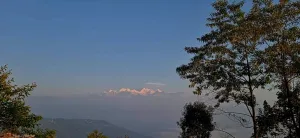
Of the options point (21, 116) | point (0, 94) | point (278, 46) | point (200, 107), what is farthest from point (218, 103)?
point (200, 107)

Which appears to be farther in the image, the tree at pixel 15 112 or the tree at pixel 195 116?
the tree at pixel 195 116

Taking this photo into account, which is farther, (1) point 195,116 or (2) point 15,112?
(1) point 195,116

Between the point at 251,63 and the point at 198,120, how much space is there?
4137 centimetres

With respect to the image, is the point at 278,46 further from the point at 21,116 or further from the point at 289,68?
the point at 21,116

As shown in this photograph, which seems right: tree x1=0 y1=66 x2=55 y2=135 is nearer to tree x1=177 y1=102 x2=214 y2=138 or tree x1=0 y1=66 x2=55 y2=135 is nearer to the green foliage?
the green foliage

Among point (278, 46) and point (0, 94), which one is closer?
point (278, 46)

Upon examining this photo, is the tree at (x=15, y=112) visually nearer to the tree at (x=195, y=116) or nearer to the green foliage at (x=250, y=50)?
the green foliage at (x=250, y=50)

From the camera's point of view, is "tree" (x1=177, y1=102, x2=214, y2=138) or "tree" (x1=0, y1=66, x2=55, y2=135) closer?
"tree" (x1=0, y1=66, x2=55, y2=135)

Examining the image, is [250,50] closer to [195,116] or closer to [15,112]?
[15,112]

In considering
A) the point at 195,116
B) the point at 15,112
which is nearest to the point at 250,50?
the point at 15,112

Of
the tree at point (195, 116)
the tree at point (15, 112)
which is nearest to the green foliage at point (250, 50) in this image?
the tree at point (15, 112)

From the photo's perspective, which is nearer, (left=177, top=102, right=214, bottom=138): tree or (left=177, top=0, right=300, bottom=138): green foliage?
(left=177, top=0, right=300, bottom=138): green foliage

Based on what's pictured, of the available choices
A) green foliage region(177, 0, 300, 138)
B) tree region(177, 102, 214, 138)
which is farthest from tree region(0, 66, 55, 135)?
tree region(177, 102, 214, 138)

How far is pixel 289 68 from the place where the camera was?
22.9 meters
